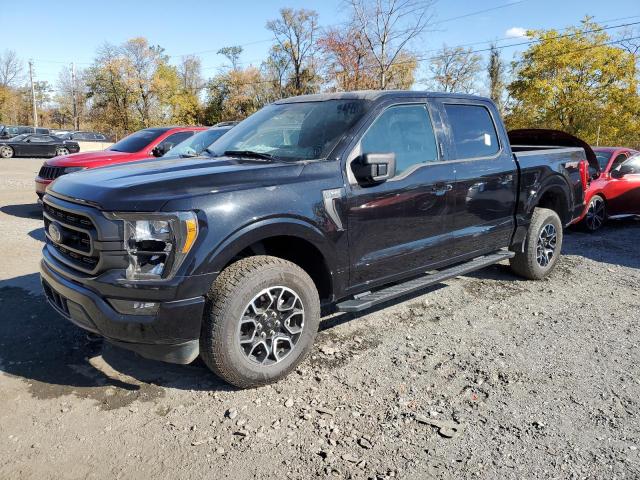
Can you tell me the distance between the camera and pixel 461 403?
125 inches

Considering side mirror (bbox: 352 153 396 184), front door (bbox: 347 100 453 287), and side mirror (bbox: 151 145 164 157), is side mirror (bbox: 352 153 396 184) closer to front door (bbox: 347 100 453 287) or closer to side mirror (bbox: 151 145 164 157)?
front door (bbox: 347 100 453 287)

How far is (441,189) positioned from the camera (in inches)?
167

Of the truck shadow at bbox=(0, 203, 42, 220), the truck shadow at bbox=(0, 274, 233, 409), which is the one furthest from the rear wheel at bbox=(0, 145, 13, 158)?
the truck shadow at bbox=(0, 274, 233, 409)

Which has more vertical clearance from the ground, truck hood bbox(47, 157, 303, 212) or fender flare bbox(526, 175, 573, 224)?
truck hood bbox(47, 157, 303, 212)

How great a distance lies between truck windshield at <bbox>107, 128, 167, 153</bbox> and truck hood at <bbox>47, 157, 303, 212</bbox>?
6.37 m

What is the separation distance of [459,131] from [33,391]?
4006 millimetres

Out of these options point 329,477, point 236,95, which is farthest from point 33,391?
point 236,95

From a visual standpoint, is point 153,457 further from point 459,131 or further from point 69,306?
point 459,131

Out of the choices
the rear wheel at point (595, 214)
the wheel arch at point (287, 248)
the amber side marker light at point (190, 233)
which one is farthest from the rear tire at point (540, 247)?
the amber side marker light at point (190, 233)

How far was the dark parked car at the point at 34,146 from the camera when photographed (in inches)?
1038

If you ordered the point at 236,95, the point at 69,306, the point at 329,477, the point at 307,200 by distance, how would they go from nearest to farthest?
the point at 329,477, the point at 69,306, the point at 307,200, the point at 236,95

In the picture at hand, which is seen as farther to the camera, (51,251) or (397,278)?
(397,278)

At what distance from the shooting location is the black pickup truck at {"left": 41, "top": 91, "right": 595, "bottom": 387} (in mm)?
2857

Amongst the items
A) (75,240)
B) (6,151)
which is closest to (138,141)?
(75,240)
